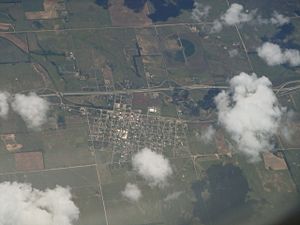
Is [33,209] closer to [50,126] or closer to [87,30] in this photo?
[50,126]

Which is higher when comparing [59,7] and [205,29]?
[59,7]

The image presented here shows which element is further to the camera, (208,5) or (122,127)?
(208,5)

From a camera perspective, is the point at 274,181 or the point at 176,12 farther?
the point at 176,12

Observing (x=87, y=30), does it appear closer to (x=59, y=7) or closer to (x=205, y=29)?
(x=59, y=7)

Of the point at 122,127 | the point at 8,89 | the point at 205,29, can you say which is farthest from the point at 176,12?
the point at 8,89

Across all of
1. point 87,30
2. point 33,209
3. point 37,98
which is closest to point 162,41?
point 87,30

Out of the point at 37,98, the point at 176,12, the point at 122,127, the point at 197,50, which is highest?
the point at 176,12

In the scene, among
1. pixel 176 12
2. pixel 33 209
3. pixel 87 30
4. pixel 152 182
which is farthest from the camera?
pixel 176 12

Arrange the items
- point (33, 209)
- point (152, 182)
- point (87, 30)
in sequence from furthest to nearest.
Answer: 1. point (87, 30)
2. point (152, 182)
3. point (33, 209)

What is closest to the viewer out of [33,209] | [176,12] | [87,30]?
[33,209]
